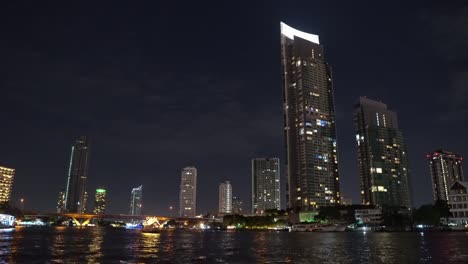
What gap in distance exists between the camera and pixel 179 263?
5416 cm

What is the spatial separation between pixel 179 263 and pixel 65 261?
1548 cm

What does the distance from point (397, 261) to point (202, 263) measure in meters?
27.4

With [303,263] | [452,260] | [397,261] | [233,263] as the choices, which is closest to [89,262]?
[233,263]

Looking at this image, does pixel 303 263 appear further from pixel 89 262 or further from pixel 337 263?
pixel 89 262

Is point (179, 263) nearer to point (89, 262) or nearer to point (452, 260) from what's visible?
point (89, 262)

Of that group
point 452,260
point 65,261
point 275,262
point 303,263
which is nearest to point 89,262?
point 65,261

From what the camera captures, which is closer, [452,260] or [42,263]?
[42,263]

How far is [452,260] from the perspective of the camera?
2232 inches

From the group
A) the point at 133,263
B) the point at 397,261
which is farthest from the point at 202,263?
the point at 397,261

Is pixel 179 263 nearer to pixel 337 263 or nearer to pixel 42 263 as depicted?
pixel 42 263

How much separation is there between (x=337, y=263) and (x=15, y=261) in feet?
143

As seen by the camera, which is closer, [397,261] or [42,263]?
[42,263]

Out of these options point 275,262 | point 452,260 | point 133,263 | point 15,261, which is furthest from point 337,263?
point 15,261

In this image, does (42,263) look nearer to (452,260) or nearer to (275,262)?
(275,262)
